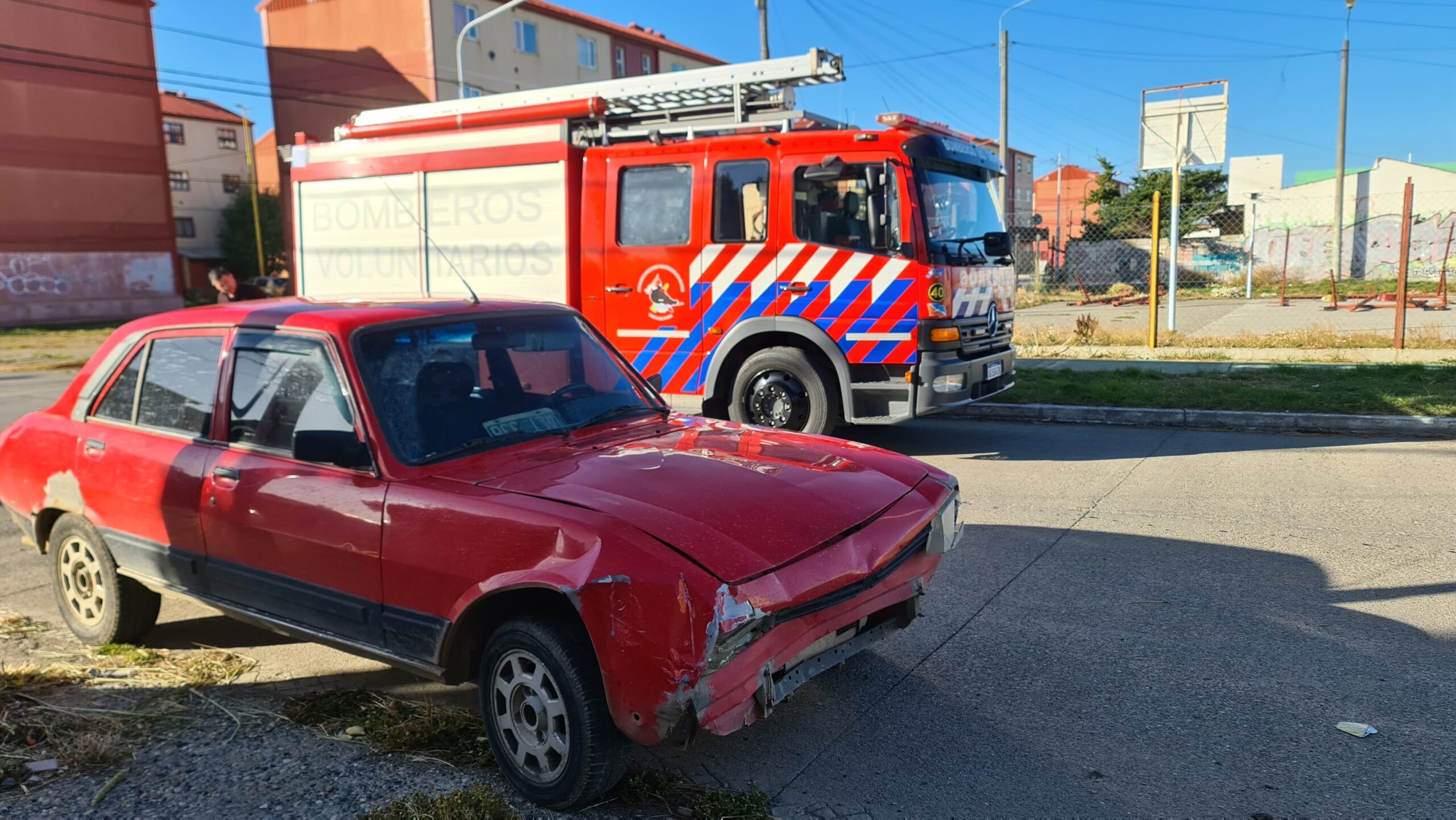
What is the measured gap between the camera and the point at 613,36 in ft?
163

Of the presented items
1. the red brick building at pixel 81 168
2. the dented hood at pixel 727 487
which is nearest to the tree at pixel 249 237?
the red brick building at pixel 81 168

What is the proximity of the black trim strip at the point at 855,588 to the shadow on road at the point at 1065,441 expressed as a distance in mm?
5243

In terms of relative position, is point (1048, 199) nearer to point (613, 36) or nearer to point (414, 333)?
point (613, 36)

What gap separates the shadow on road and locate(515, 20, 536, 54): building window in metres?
38.0

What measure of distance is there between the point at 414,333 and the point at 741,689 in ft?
6.52

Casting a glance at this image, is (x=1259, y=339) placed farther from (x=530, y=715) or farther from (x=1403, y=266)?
(x=530, y=715)

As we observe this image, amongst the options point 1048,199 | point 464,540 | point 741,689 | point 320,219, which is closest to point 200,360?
point 464,540

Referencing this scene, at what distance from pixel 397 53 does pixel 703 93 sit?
36460mm

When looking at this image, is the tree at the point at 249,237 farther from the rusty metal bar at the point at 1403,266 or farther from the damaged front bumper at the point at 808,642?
the damaged front bumper at the point at 808,642

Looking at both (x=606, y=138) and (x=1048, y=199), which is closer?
(x=606, y=138)

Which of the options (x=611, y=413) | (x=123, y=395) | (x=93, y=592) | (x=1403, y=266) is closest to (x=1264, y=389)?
(x=1403, y=266)

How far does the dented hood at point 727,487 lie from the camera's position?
2.97 metres

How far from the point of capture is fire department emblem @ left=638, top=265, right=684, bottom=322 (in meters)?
8.98

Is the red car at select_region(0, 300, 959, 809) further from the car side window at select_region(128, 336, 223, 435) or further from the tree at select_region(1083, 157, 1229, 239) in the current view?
the tree at select_region(1083, 157, 1229, 239)
